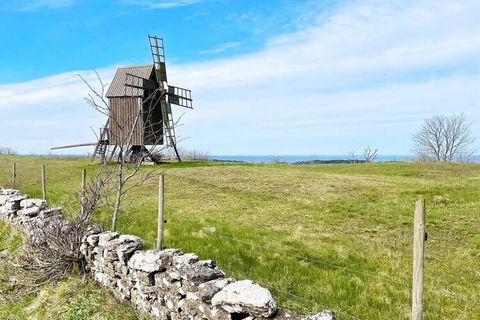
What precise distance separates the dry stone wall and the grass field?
1621mm

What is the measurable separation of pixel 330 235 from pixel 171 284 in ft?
24.3

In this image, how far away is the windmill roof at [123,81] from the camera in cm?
3828

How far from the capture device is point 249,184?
24.6 m

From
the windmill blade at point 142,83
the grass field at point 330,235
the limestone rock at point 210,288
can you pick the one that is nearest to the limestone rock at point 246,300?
the limestone rock at point 210,288

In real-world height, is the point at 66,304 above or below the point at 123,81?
below

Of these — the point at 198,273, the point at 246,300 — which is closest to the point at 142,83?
the point at 198,273

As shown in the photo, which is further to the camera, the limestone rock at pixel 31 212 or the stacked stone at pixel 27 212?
the limestone rock at pixel 31 212

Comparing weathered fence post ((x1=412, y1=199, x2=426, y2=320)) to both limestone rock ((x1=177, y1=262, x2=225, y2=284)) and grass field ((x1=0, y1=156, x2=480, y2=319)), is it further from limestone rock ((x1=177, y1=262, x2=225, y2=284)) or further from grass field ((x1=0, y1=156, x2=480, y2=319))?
limestone rock ((x1=177, y1=262, x2=225, y2=284))

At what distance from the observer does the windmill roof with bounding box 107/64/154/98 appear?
38.3 metres

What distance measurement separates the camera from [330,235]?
13.1 m

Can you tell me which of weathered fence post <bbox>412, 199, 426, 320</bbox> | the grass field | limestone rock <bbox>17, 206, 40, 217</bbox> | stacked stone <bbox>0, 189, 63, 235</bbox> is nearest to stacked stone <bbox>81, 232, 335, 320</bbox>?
weathered fence post <bbox>412, 199, 426, 320</bbox>

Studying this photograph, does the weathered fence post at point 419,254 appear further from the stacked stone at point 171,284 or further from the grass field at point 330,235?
the grass field at point 330,235

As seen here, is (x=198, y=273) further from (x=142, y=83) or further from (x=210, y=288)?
(x=142, y=83)

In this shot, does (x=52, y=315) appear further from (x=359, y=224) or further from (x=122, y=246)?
(x=359, y=224)
